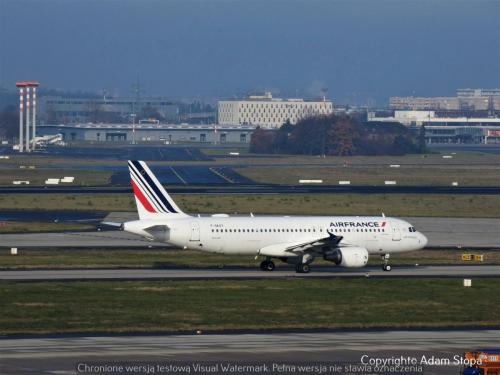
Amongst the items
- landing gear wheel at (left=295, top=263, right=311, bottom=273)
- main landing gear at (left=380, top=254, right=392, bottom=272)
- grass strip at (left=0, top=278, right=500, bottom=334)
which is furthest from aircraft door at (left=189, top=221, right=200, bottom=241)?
main landing gear at (left=380, top=254, right=392, bottom=272)

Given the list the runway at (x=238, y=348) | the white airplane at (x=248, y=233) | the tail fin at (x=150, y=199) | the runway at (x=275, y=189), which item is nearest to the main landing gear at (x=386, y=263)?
the white airplane at (x=248, y=233)

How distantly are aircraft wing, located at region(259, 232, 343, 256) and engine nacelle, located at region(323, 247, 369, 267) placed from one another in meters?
0.64

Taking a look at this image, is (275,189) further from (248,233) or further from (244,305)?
(244,305)

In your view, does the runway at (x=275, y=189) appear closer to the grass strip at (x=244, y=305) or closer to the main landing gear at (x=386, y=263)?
the main landing gear at (x=386, y=263)

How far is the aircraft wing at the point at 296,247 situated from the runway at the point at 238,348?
756 inches

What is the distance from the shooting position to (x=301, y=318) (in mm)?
50594

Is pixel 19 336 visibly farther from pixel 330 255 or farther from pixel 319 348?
pixel 330 255

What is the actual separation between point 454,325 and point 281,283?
14138 mm

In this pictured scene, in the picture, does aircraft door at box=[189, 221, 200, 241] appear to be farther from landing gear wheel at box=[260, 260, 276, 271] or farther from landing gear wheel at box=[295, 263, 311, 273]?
landing gear wheel at box=[295, 263, 311, 273]

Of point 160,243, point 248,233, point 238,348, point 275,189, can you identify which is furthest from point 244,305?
point 275,189

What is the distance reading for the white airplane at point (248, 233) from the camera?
66125mm

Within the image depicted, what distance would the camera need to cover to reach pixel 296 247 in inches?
2645

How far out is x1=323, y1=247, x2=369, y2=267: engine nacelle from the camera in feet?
219

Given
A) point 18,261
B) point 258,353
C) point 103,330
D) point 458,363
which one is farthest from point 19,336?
point 18,261
